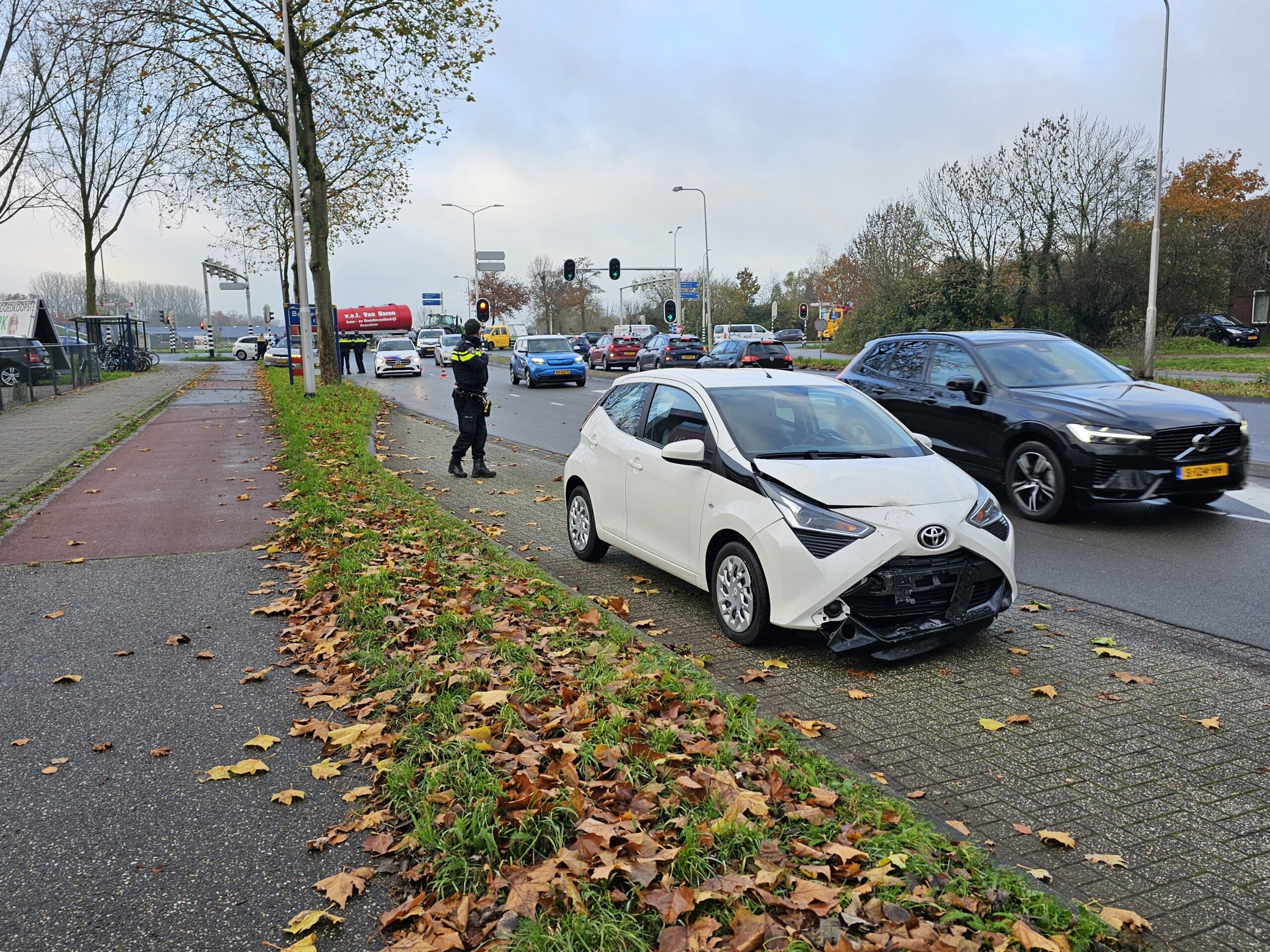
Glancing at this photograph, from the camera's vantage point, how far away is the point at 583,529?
25.7 feet

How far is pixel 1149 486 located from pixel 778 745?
18.8ft

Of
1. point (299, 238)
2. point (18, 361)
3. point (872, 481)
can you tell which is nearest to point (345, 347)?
point (18, 361)

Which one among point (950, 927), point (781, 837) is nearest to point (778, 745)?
point (781, 837)

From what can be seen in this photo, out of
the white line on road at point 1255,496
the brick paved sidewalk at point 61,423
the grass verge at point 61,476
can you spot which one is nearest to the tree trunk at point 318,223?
the brick paved sidewalk at point 61,423

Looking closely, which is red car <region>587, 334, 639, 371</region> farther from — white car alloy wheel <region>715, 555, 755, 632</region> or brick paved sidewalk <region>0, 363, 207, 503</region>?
white car alloy wheel <region>715, 555, 755, 632</region>

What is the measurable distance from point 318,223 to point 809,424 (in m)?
23.5

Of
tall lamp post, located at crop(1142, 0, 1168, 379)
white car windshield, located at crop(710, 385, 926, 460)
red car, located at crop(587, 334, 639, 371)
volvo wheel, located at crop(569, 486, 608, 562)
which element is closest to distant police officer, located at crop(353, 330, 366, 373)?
red car, located at crop(587, 334, 639, 371)

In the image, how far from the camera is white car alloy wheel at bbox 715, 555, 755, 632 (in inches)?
216

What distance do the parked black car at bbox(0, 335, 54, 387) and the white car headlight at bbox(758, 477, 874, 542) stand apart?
83.7 ft

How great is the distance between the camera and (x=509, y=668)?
4844mm

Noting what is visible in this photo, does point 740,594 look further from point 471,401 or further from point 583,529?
point 471,401

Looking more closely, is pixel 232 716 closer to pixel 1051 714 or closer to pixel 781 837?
pixel 781 837

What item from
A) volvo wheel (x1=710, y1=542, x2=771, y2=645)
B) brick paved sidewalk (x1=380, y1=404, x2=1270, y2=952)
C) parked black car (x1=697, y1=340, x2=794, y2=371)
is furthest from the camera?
parked black car (x1=697, y1=340, x2=794, y2=371)

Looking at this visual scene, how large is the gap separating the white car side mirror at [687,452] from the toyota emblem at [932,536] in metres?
1.45
